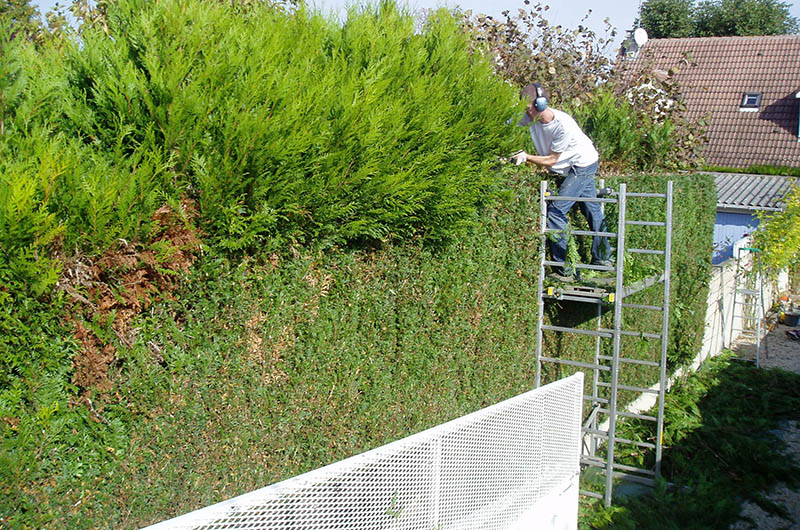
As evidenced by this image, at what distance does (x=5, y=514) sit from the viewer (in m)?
2.61

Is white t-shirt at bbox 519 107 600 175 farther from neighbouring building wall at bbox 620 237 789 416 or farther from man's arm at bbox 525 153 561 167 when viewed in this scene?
neighbouring building wall at bbox 620 237 789 416

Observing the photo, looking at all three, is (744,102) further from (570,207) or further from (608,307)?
(570,207)

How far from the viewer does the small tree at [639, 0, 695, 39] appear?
153ft

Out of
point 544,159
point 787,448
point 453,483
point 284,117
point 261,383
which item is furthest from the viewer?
point 787,448

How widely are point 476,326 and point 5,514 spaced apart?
12.7 ft

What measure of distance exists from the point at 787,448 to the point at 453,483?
7.30 m

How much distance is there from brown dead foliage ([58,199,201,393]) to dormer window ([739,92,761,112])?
31.1 metres

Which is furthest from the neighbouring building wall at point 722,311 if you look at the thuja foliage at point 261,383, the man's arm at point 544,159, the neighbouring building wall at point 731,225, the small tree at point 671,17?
the small tree at point 671,17

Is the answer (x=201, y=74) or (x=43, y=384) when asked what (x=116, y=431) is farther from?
(x=201, y=74)

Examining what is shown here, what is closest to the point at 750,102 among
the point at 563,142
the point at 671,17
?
the point at 671,17

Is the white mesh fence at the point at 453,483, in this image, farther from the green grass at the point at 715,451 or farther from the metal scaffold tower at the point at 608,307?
the green grass at the point at 715,451

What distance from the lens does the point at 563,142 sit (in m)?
6.78

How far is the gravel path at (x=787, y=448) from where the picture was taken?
728 cm

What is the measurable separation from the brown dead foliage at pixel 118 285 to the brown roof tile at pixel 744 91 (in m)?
27.3
